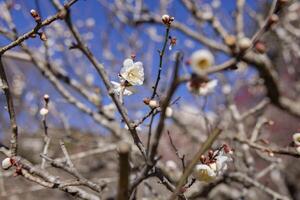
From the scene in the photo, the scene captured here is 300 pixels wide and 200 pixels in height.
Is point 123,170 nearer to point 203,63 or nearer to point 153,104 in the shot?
point 203,63

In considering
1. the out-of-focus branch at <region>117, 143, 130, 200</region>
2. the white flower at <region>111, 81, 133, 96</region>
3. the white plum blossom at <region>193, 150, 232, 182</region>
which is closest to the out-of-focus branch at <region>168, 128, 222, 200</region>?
the out-of-focus branch at <region>117, 143, 130, 200</region>

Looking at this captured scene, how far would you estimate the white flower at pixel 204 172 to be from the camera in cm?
101

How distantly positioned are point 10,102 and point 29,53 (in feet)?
5.03

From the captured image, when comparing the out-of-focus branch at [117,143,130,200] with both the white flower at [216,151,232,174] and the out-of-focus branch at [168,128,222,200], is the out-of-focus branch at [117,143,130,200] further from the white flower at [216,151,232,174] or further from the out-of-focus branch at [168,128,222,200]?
the white flower at [216,151,232,174]

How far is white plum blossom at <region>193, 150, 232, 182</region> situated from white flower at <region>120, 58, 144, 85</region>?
13.4 inches

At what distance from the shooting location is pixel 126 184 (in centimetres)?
56

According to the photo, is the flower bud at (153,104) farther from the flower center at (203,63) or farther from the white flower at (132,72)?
the flower center at (203,63)

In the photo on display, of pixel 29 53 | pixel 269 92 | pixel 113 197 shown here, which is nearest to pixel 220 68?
pixel 113 197

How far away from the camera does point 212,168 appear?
3.42 ft

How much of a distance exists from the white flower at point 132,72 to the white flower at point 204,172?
34cm

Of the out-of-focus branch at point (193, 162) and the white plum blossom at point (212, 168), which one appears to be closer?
the out-of-focus branch at point (193, 162)

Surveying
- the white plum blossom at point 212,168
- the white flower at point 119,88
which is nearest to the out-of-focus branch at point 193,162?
the white plum blossom at point 212,168

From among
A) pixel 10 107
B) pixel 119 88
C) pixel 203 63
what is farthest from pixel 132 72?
pixel 203 63

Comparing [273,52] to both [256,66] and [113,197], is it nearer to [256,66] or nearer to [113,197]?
[256,66]
